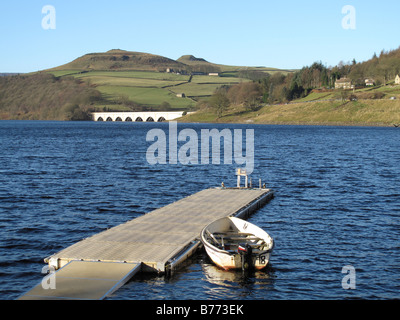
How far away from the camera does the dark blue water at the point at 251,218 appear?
24.3m

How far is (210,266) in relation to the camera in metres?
27.1

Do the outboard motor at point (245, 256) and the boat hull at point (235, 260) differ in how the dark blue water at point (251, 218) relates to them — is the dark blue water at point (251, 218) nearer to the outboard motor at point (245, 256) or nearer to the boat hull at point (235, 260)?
the boat hull at point (235, 260)

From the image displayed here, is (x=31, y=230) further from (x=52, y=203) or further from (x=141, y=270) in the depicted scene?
(x=141, y=270)

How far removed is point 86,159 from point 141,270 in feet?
205

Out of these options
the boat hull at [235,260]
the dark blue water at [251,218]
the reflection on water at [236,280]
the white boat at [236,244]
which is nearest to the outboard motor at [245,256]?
the white boat at [236,244]

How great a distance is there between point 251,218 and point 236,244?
1117 cm

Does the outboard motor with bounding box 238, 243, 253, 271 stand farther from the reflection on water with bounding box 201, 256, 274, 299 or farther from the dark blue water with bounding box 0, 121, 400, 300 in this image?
the dark blue water with bounding box 0, 121, 400, 300

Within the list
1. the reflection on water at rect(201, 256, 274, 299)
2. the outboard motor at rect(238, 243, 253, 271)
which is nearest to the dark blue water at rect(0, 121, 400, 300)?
the reflection on water at rect(201, 256, 274, 299)

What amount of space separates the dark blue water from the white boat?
0.64 m

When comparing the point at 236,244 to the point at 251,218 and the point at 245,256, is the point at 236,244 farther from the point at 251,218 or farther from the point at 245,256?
the point at 251,218

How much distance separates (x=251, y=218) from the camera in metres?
40.2

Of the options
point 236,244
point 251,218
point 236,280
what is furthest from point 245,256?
point 251,218

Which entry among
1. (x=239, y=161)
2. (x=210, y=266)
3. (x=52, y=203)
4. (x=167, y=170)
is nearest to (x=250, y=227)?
(x=210, y=266)

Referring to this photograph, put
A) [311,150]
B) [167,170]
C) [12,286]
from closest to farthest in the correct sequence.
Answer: [12,286] → [167,170] → [311,150]
